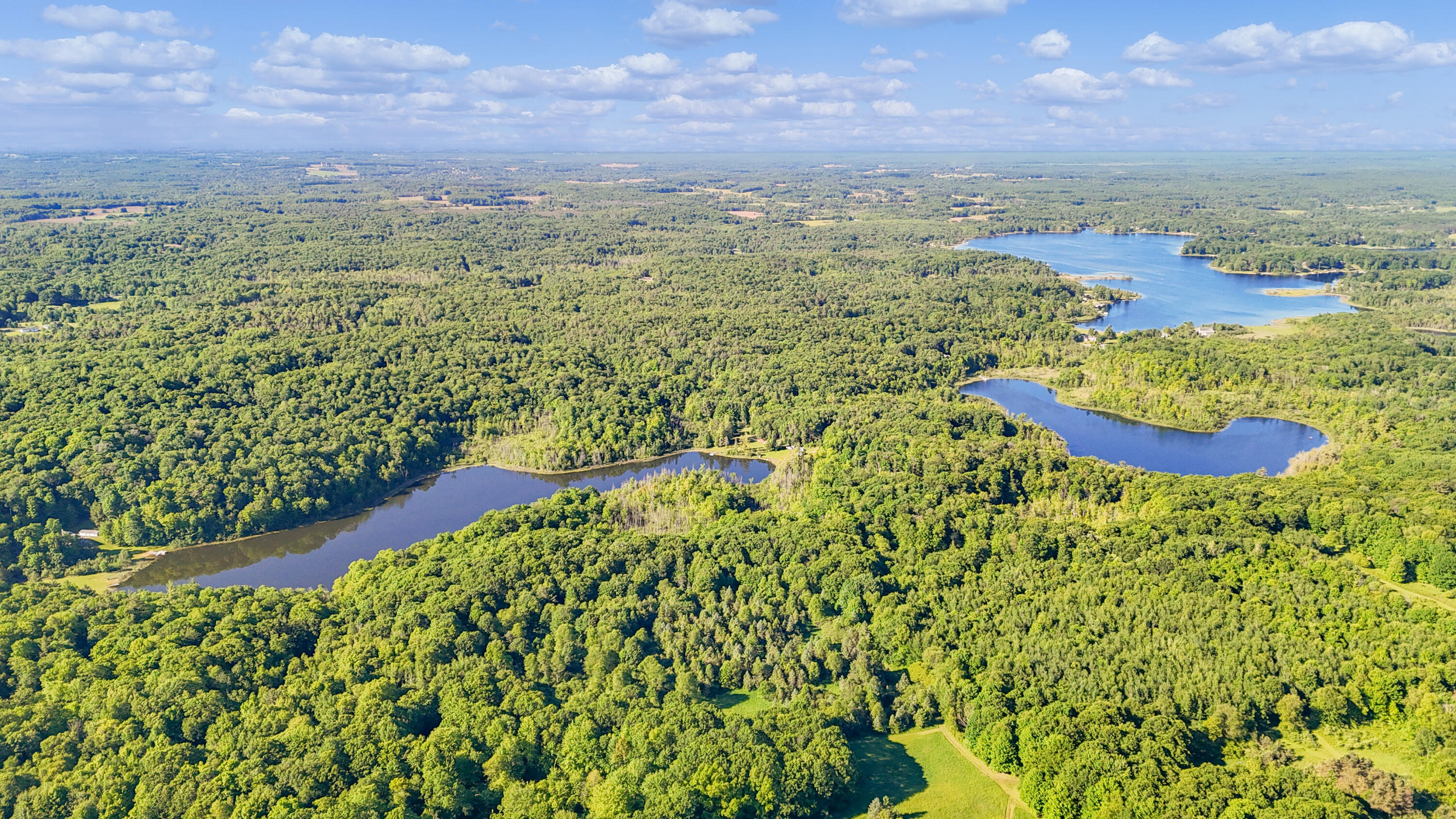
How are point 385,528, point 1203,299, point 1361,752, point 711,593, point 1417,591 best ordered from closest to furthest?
point 1361,752
point 1417,591
point 711,593
point 385,528
point 1203,299

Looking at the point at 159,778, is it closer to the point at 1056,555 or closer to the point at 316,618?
the point at 316,618

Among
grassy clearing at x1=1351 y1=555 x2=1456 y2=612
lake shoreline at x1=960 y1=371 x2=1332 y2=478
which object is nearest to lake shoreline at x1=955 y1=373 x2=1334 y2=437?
Answer: lake shoreline at x1=960 y1=371 x2=1332 y2=478

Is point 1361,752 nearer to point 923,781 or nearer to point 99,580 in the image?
point 923,781

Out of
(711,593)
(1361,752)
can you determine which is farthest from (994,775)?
(711,593)

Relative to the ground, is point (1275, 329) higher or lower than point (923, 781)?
higher

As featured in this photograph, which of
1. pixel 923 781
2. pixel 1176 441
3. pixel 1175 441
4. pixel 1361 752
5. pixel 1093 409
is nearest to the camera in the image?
pixel 1361 752
